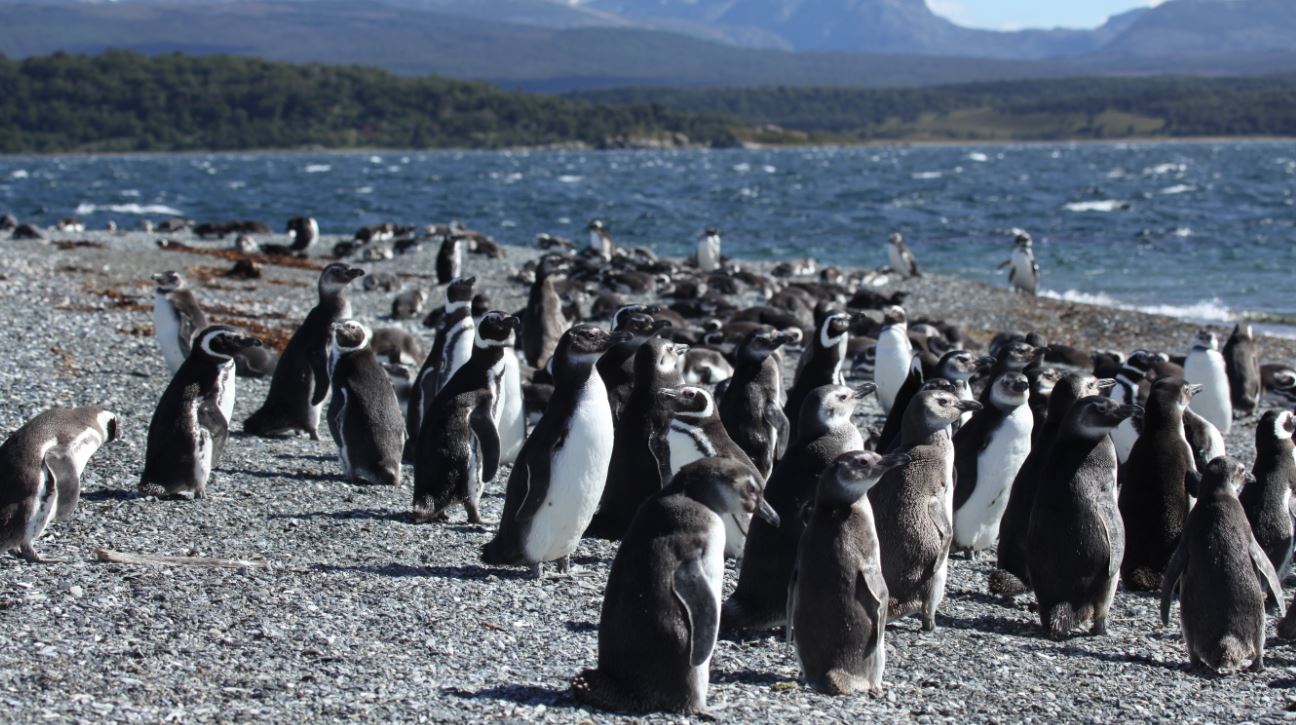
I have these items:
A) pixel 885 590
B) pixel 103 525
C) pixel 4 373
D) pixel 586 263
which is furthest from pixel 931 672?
pixel 586 263

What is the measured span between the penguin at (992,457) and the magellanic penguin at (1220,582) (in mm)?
1464

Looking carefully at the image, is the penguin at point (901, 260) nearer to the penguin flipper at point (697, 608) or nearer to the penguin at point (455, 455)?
the penguin at point (455, 455)

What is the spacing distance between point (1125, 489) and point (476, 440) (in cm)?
358

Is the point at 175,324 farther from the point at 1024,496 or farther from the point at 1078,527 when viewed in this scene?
the point at 1078,527

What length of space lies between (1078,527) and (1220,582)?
663 millimetres

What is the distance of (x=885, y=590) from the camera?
17.9 ft

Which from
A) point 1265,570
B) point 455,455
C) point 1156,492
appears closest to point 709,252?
point 455,455

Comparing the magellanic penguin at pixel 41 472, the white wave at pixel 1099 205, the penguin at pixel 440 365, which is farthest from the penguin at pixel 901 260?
the white wave at pixel 1099 205

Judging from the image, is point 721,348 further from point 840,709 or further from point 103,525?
point 840,709

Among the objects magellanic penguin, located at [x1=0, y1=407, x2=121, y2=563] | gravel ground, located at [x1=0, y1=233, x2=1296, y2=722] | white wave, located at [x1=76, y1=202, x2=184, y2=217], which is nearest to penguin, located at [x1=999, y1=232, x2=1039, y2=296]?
gravel ground, located at [x1=0, y1=233, x2=1296, y2=722]

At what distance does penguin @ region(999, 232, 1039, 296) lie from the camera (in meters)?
24.2

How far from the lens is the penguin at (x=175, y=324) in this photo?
1191cm

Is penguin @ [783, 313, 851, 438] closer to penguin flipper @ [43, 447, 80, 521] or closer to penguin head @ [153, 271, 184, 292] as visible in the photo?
penguin flipper @ [43, 447, 80, 521]

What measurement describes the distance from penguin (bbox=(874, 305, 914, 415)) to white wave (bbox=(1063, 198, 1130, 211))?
36.9 meters
